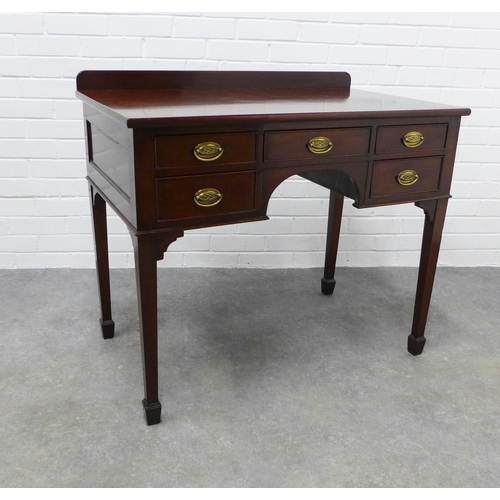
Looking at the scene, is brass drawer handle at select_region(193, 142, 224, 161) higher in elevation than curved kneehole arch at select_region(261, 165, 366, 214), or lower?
higher

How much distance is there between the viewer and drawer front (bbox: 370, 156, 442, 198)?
2006mm

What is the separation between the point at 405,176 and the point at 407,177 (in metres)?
0.01

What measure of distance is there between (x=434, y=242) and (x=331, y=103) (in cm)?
68

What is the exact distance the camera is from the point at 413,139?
2018 mm

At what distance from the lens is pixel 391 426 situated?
190cm

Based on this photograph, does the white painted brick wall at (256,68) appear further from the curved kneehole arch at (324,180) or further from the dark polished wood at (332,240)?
the curved kneehole arch at (324,180)

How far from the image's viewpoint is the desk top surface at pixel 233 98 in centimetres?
168

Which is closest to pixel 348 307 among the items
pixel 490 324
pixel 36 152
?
pixel 490 324

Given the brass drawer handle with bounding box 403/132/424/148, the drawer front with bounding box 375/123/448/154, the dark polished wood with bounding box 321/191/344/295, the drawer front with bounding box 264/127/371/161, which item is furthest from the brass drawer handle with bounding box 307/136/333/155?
the dark polished wood with bounding box 321/191/344/295

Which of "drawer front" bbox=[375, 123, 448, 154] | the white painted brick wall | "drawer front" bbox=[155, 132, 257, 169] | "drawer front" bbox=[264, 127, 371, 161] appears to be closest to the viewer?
"drawer front" bbox=[155, 132, 257, 169]

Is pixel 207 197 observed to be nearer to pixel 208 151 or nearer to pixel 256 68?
pixel 208 151

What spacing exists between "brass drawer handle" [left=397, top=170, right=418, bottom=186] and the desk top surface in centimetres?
21

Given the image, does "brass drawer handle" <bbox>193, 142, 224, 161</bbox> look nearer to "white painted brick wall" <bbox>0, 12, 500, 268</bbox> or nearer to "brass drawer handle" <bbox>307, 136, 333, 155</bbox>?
"brass drawer handle" <bbox>307, 136, 333, 155</bbox>

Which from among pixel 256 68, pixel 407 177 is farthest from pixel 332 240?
pixel 256 68
